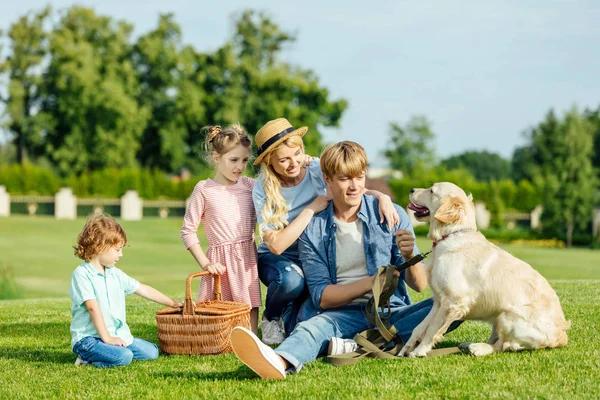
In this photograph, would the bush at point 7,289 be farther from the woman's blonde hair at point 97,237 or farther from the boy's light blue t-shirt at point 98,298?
the woman's blonde hair at point 97,237

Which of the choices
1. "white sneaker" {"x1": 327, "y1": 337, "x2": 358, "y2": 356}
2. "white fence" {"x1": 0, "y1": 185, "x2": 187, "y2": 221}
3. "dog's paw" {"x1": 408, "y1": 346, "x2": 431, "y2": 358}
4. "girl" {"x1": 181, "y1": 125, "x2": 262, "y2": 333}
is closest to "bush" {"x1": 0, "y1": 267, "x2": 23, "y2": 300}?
"girl" {"x1": 181, "y1": 125, "x2": 262, "y2": 333}

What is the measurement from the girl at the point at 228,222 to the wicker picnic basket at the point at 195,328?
21.8 inches

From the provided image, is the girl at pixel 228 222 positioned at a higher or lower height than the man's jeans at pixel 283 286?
higher

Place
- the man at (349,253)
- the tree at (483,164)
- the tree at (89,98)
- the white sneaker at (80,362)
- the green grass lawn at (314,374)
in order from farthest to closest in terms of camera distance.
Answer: the tree at (483,164) < the tree at (89,98) < the white sneaker at (80,362) < the man at (349,253) < the green grass lawn at (314,374)

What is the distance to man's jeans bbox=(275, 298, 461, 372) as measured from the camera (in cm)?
454

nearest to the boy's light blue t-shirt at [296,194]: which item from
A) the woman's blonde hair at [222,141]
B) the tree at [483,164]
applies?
the woman's blonde hair at [222,141]

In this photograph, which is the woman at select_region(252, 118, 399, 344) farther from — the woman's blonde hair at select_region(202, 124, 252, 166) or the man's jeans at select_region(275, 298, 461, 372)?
the man's jeans at select_region(275, 298, 461, 372)

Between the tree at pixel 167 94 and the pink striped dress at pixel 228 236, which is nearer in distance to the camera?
the pink striped dress at pixel 228 236

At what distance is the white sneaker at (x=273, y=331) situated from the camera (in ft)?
18.8

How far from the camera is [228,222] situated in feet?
19.1

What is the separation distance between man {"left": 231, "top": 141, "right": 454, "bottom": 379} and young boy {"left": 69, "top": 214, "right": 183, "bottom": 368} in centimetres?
136

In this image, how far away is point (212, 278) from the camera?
19.4 feet

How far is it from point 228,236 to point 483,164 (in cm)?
9005

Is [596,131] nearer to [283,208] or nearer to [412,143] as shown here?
[412,143]
